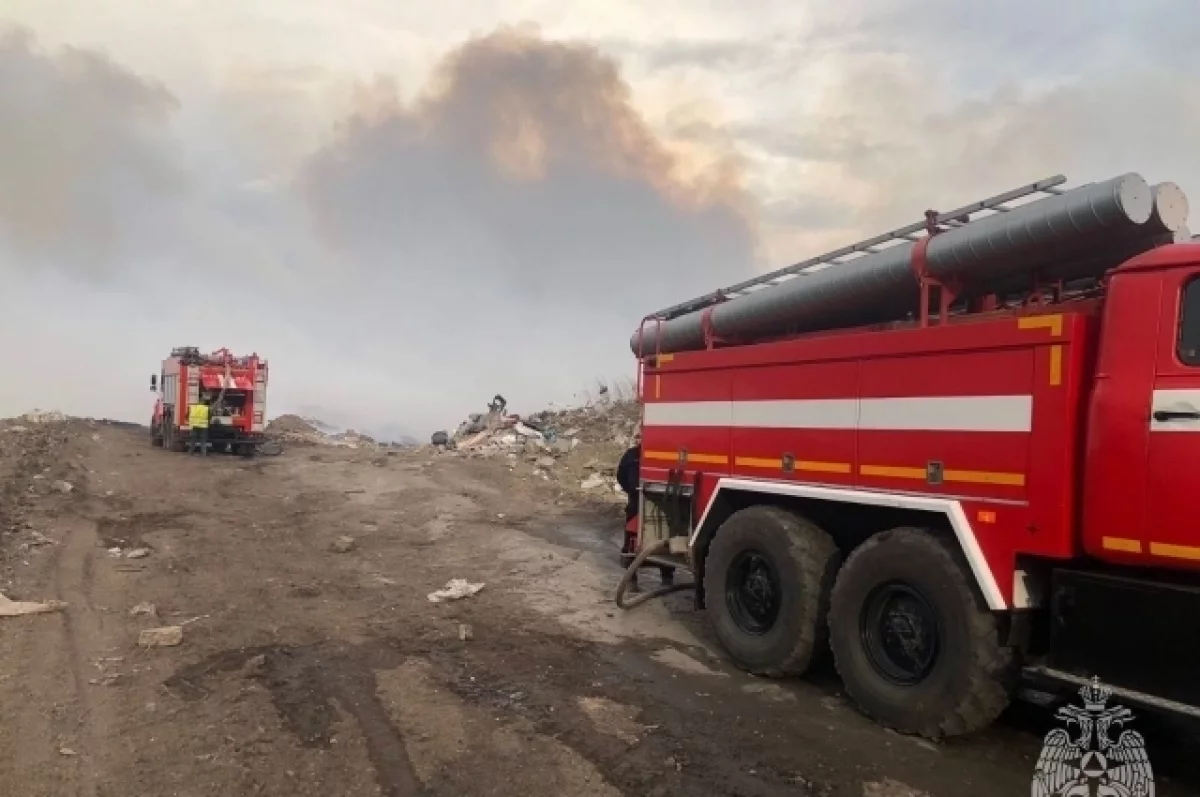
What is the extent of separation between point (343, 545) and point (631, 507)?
3862 mm

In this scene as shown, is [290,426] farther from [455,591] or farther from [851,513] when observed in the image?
[851,513]

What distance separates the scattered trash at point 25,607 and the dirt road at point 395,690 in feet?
0.58

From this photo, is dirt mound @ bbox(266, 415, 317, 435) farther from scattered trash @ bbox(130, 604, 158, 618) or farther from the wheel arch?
the wheel arch

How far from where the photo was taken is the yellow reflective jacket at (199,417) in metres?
22.0

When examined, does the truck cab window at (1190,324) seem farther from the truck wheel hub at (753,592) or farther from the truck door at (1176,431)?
the truck wheel hub at (753,592)

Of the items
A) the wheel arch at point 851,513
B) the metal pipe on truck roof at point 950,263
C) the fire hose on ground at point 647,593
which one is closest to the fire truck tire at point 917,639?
the wheel arch at point 851,513

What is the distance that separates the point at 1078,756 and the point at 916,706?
856 millimetres

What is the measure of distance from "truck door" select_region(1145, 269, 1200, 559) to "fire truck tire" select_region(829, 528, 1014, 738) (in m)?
0.99

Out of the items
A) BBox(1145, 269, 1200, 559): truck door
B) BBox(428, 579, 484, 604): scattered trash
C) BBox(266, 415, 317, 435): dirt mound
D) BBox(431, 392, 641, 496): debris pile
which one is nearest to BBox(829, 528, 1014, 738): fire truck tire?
A: BBox(1145, 269, 1200, 559): truck door

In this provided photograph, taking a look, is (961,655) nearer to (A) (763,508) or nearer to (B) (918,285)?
(A) (763,508)

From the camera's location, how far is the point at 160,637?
6352 mm

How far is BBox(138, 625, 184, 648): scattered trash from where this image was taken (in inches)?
248

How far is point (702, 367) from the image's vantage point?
23.7 ft

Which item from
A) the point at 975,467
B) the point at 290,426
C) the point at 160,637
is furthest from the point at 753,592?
the point at 290,426
